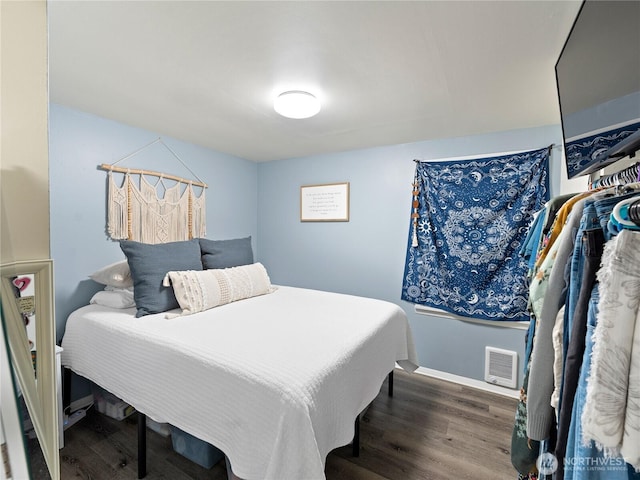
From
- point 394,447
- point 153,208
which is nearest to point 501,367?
point 394,447

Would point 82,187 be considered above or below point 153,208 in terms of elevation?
above

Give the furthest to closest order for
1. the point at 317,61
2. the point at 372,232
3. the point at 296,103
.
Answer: the point at 372,232, the point at 296,103, the point at 317,61

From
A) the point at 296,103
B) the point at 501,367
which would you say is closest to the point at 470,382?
the point at 501,367

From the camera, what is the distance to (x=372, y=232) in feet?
10.1

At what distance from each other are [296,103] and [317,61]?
350mm

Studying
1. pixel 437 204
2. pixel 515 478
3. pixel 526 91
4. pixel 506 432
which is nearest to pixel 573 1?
pixel 526 91

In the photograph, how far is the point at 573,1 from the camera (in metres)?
1.09

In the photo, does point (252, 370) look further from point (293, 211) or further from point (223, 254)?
point (293, 211)

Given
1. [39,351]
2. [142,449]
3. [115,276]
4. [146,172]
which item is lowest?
[142,449]

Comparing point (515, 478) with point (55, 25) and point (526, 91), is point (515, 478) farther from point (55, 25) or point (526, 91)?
point (55, 25)

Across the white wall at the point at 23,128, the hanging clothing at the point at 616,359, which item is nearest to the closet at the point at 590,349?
the hanging clothing at the point at 616,359

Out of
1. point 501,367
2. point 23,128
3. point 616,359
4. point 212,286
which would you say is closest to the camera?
point 23,128

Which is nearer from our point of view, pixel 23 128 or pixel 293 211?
pixel 23 128

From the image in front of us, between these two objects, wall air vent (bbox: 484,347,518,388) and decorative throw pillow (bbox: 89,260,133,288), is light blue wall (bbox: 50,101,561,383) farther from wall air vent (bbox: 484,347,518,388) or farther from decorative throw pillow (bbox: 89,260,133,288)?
decorative throw pillow (bbox: 89,260,133,288)
